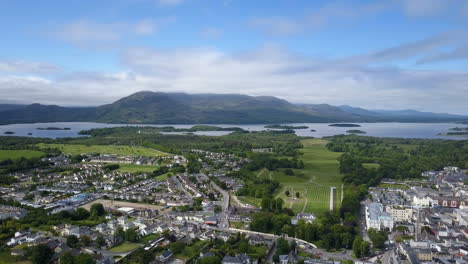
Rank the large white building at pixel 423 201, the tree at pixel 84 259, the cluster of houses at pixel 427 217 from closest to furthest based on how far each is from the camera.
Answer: the tree at pixel 84 259 → the cluster of houses at pixel 427 217 → the large white building at pixel 423 201

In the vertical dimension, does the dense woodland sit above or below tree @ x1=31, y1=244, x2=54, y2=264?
above

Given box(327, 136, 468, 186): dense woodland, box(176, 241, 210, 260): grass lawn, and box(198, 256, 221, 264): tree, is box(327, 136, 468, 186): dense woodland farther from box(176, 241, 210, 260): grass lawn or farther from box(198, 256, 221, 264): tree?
box(198, 256, 221, 264): tree

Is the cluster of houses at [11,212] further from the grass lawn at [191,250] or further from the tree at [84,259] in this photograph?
the grass lawn at [191,250]

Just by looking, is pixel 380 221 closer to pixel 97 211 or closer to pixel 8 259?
pixel 97 211

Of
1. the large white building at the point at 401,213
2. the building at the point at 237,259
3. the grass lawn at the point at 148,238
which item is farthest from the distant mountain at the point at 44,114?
the large white building at the point at 401,213

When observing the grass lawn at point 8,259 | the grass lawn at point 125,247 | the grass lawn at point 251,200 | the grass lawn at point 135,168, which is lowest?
the grass lawn at point 125,247

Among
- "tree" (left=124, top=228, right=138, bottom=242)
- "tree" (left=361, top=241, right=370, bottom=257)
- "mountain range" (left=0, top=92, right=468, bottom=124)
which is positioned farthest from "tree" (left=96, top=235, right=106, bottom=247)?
"mountain range" (left=0, top=92, right=468, bottom=124)
